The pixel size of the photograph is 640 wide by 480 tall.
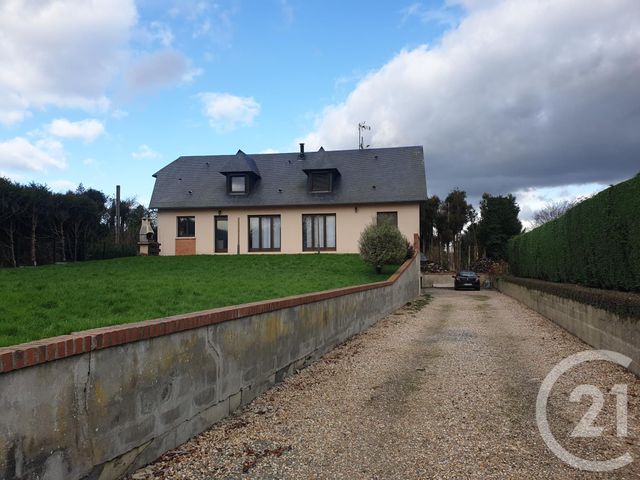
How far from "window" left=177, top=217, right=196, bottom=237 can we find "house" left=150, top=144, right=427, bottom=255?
6 centimetres

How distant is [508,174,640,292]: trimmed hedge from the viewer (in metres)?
8.47

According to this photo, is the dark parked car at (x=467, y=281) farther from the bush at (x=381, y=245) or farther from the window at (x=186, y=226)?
the window at (x=186, y=226)

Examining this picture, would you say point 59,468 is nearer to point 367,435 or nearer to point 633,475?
point 367,435

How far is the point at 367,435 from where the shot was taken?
16.2 ft

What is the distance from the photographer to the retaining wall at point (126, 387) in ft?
10.1

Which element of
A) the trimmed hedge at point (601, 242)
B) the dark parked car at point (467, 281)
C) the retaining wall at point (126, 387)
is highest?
the trimmed hedge at point (601, 242)

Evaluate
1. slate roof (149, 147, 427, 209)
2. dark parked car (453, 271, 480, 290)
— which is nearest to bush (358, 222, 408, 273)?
slate roof (149, 147, 427, 209)

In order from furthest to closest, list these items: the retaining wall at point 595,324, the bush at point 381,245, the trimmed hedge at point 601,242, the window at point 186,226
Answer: the window at point 186,226, the bush at point 381,245, the trimmed hedge at point 601,242, the retaining wall at point 595,324

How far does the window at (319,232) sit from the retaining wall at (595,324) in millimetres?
13582

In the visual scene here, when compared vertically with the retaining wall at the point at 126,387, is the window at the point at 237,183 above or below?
above

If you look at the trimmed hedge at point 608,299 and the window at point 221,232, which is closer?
the trimmed hedge at point 608,299

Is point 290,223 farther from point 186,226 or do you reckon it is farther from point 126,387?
point 126,387

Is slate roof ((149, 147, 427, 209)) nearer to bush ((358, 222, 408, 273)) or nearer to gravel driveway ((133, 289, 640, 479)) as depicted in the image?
bush ((358, 222, 408, 273))

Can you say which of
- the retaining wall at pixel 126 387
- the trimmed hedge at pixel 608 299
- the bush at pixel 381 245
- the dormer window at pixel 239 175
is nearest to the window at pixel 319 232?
the dormer window at pixel 239 175
